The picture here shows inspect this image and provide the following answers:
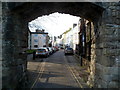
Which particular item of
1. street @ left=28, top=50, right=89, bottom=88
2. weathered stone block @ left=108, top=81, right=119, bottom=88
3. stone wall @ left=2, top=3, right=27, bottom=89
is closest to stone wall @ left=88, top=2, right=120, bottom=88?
weathered stone block @ left=108, top=81, right=119, bottom=88

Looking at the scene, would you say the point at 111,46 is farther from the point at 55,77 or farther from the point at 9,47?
the point at 55,77

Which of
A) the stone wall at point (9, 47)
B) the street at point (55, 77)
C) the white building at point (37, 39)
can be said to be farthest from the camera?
the white building at point (37, 39)

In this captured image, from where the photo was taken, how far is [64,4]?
4.99 m

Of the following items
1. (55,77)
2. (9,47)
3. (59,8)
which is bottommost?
(55,77)

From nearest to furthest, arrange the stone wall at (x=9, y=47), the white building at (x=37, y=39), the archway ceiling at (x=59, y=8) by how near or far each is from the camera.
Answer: the stone wall at (x=9, y=47)
the archway ceiling at (x=59, y=8)
the white building at (x=37, y=39)

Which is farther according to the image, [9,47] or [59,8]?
[59,8]

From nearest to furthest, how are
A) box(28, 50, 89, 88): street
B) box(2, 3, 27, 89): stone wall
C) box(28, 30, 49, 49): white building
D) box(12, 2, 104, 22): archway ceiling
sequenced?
box(2, 3, 27, 89): stone wall, box(12, 2, 104, 22): archway ceiling, box(28, 50, 89, 88): street, box(28, 30, 49, 49): white building

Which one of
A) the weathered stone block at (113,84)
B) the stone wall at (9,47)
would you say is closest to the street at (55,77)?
the stone wall at (9,47)

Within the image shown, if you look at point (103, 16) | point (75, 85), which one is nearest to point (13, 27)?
point (103, 16)

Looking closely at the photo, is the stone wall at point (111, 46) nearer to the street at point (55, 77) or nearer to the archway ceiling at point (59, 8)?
the archway ceiling at point (59, 8)

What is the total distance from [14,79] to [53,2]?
2.90 meters

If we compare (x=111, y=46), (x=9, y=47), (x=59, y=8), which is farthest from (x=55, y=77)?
(x=111, y=46)

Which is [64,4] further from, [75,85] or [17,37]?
[75,85]

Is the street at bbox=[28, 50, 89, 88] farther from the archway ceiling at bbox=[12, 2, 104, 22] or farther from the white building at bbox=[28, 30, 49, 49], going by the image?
the white building at bbox=[28, 30, 49, 49]
